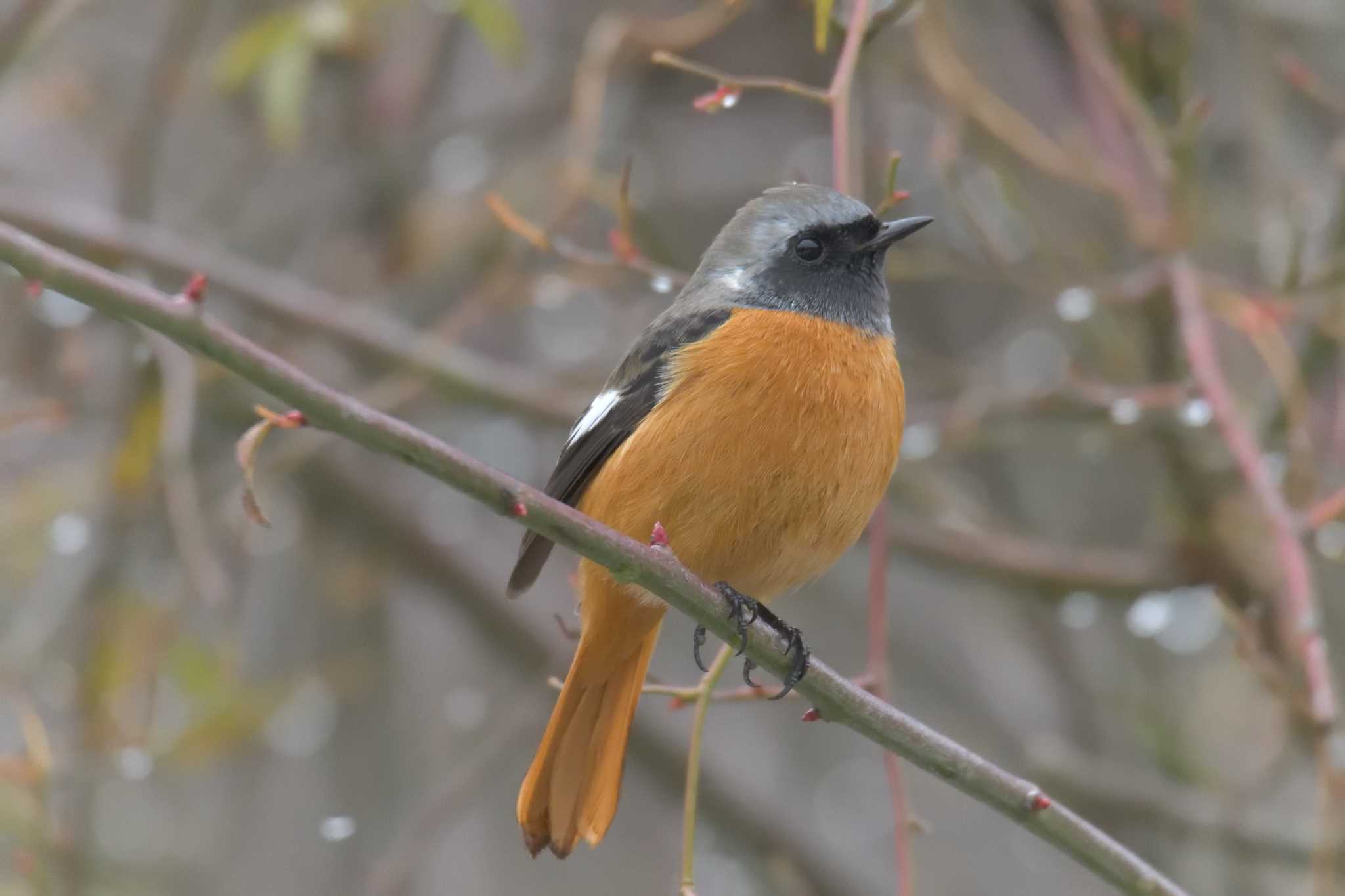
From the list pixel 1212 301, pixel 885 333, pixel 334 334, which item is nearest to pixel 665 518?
pixel 885 333

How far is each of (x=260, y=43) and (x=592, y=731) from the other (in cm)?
222

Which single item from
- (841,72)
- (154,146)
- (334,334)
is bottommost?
(334,334)

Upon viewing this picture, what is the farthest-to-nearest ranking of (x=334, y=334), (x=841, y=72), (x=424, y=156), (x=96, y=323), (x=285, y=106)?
(x=424, y=156) < (x=96, y=323) < (x=334, y=334) < (x=285, y=106) < (x=841, y=72)

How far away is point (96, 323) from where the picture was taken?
4.85 meters

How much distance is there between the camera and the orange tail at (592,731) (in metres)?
2.88

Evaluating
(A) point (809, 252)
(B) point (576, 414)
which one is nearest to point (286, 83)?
(B) point (576, 414)

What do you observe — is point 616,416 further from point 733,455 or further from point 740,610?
point 740,610

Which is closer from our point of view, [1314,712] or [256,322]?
[1314,712]

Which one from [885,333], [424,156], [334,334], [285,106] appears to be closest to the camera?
[885,333]

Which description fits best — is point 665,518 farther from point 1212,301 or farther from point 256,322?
point 256,322

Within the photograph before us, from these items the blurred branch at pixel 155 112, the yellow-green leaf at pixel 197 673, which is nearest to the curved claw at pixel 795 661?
the yellow-green leaf at pixel 197 673

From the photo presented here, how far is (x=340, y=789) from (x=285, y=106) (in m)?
2.34

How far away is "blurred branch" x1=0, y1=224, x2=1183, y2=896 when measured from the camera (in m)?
1.59

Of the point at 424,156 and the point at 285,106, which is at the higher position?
the point at 285,106
